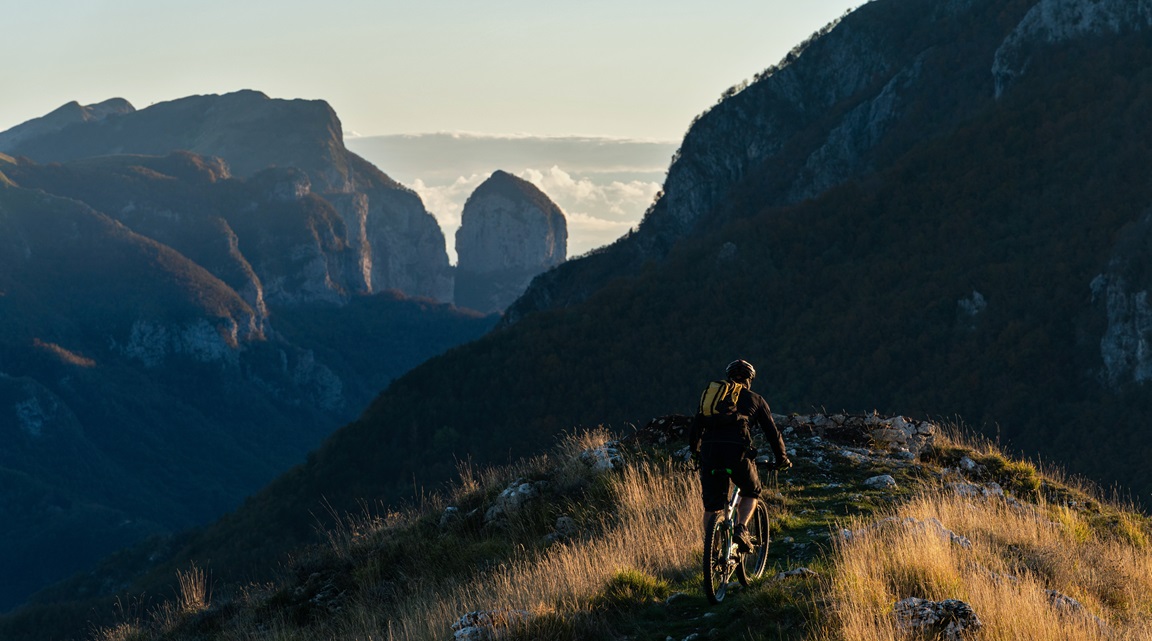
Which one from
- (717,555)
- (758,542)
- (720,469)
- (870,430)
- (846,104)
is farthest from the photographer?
(846,104)

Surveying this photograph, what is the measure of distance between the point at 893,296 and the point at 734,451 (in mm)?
92642

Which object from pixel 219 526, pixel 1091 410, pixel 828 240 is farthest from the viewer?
pixel 219 526

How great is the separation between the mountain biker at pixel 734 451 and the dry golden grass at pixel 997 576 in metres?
1.02

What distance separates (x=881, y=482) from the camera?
16219 mm

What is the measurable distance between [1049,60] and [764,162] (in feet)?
163

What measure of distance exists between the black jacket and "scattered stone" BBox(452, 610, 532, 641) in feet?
7.96

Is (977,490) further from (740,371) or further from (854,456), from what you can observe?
(740,371)

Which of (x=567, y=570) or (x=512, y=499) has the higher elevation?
(x=567, y=570)

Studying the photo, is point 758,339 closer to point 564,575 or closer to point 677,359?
point 677,359

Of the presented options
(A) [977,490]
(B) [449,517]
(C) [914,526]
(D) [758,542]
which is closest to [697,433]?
(D) [758,542]

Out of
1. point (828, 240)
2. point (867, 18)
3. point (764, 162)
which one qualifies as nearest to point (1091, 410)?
point (828, 240)

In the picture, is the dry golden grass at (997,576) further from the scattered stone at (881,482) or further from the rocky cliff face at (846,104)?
the rocky cliff face at (846,104)

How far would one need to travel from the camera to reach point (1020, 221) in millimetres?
93625

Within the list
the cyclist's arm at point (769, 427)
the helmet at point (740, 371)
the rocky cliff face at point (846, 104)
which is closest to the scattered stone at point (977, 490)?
the cyclist's arm at point (769, 427)
